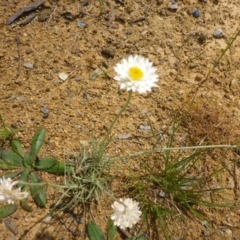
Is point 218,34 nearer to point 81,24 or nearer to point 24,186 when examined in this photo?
point 81,24

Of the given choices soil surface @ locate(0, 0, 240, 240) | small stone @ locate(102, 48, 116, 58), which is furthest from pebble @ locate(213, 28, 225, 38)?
small stone @ locate(102, 48, 116, 58)

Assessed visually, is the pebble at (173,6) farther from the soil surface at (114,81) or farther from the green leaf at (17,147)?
the green leaf at (17,147)

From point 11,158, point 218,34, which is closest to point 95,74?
point 11,158

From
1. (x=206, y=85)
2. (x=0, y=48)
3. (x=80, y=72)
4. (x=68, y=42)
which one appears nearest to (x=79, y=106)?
(x=80, y=72)

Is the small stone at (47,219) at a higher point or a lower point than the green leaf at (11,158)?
lower

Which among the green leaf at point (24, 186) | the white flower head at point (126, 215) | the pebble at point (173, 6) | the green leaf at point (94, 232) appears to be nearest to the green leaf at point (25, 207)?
the green leaf at point (24, 186)

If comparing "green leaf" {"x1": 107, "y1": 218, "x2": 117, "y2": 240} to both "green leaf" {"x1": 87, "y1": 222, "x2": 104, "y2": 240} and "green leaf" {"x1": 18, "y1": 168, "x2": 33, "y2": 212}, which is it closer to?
"green leaf" {"x1": 87, "y1": 222, "x2": 104, "y2": 240}
